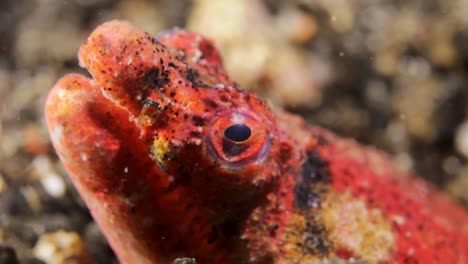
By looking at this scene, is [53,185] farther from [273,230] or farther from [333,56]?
[333,56]

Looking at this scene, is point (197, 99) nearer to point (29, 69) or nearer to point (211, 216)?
point (211, 216)

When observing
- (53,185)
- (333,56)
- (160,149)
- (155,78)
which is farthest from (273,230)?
(333,56)

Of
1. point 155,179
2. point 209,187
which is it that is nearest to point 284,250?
point 209,187

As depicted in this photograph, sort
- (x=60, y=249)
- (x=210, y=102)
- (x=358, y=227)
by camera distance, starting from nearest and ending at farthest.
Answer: (x=210, y=102) < (x=358, y=227) < (x=60, y=249)

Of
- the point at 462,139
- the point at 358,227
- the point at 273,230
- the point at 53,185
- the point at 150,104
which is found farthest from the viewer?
the point at 462,139

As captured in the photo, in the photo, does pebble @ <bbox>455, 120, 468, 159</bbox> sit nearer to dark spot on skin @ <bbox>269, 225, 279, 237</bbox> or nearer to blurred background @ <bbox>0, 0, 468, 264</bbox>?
blurred background @ <bbox>0, 0, 468, 264</bbox>

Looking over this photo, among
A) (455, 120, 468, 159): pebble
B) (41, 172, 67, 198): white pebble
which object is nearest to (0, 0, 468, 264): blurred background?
(455, 120, 468, 159): pebble

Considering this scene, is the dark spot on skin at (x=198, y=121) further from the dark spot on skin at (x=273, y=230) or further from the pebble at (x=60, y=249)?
the pebble at (x=60, y=249)
